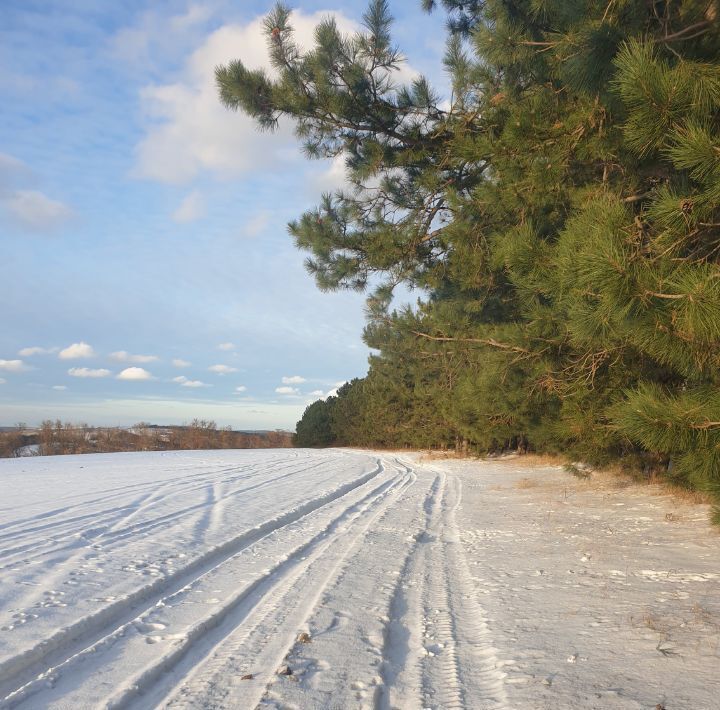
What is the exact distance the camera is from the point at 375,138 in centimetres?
776

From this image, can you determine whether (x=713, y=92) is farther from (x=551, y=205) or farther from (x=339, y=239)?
(x=339, y=239)

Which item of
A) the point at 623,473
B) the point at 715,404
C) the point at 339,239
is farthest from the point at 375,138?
the point at 623,473

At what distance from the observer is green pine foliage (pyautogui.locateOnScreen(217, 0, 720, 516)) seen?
143 inches

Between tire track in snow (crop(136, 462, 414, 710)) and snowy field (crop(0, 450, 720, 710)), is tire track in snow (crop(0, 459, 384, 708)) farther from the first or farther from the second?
tire track in snow (crop(136, 462, 414, 710))

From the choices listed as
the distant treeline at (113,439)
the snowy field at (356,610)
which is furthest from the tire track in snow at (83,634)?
the distant treeline at (113,439)

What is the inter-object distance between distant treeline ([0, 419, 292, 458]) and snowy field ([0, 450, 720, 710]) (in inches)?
1101

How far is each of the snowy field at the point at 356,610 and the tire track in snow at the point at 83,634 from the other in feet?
0.04

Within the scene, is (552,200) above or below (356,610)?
above

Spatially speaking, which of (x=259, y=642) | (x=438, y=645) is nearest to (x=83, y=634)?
(x=259, y=642)

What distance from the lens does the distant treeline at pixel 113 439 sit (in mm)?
32250

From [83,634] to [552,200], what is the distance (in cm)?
550

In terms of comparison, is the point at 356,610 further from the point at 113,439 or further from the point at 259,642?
the point at 113,439

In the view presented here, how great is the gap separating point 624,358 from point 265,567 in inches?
175

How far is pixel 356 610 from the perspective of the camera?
381cm
